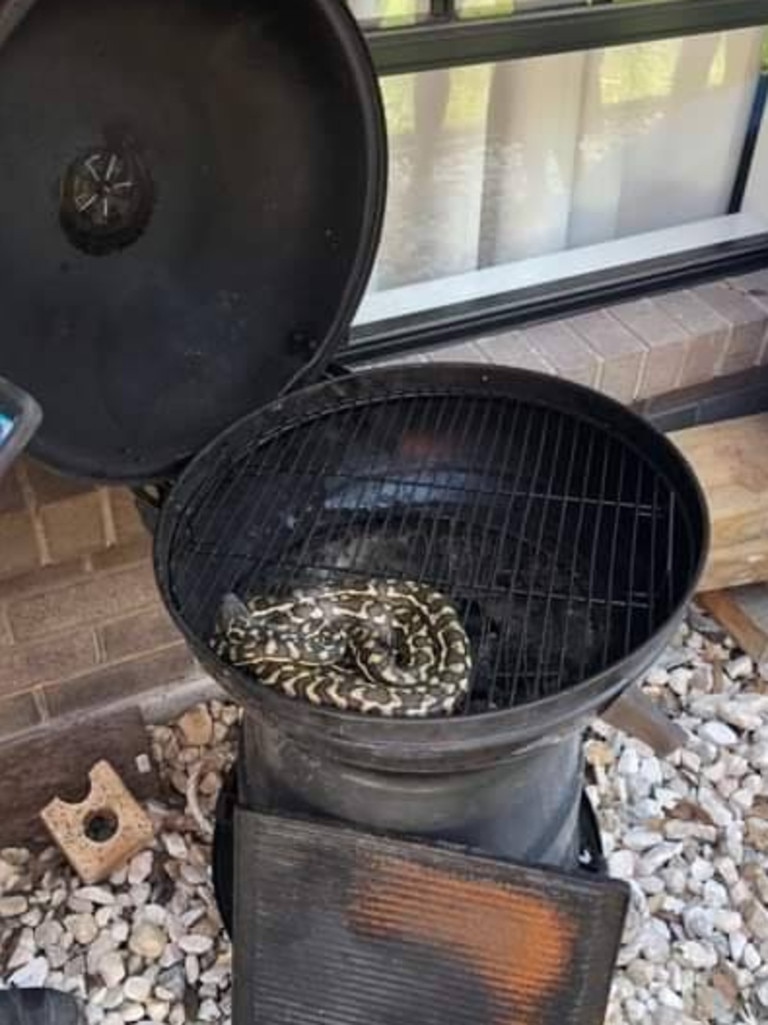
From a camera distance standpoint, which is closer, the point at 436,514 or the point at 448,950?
the point at 448,950

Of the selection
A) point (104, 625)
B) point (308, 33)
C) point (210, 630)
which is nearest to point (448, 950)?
point (210, 630)

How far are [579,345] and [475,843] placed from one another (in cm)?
97

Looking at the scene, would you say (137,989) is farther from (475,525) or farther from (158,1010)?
(475,525)

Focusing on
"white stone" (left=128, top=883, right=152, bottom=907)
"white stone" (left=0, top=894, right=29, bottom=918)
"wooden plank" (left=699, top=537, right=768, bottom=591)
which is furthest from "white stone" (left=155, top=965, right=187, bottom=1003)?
"wooden plank" (left=699, top=537, right=768, bottom=591)

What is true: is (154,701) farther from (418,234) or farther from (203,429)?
(418,234)

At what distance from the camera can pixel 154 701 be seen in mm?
1885

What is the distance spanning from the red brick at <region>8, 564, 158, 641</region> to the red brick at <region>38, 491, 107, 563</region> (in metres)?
0.07

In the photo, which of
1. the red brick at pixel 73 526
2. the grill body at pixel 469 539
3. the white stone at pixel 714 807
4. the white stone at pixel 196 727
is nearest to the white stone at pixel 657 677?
the white stone at pixel 714 807

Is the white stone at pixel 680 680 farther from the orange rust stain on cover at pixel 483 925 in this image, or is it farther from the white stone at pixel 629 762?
the orange rust stain on cover at pixel 483 925

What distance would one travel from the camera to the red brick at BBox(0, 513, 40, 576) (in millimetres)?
1557

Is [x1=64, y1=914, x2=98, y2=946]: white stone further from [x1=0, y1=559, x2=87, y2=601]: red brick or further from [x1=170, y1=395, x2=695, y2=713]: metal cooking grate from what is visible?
[x1=170, y1=395, x2=695, y2=713]: metal cooking grate

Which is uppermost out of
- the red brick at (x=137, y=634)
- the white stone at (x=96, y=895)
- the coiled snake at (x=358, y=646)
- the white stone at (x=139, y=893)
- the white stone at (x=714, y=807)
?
the coiled snake at (x=358, y=646)

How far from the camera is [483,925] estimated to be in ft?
4.12

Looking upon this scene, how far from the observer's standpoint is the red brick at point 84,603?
65.7 inches
